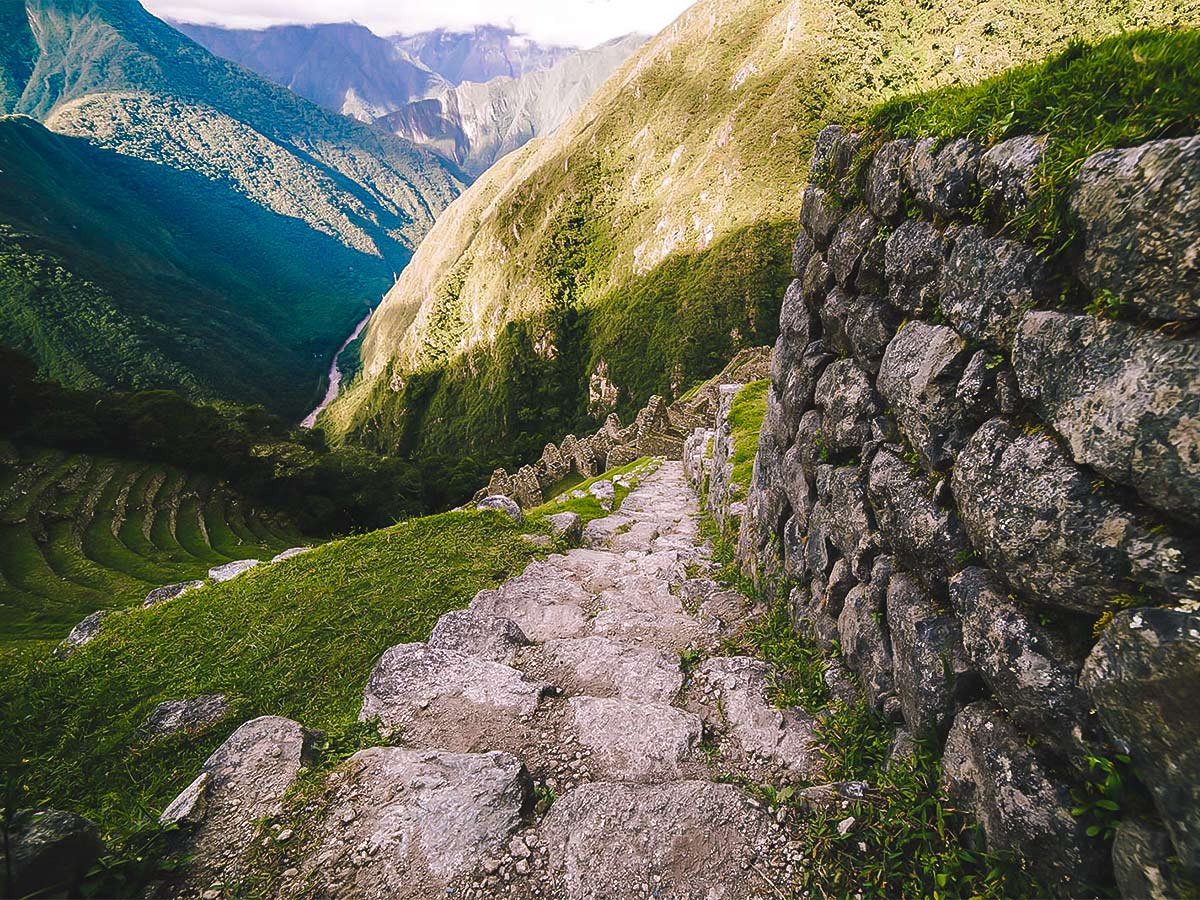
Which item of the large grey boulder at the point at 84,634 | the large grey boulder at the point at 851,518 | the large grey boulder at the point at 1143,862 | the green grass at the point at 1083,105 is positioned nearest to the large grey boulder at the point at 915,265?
the green grass at the point at 1083,105

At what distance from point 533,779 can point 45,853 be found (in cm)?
478

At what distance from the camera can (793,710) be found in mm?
Result: 7414

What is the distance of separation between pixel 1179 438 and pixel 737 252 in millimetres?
138141

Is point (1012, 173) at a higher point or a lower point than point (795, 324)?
higher

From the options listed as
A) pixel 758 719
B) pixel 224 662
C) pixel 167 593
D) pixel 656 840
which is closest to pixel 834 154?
pixel 758 719

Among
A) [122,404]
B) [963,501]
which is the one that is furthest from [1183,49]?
[122,404]

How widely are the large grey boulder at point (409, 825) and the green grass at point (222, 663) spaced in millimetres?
1914

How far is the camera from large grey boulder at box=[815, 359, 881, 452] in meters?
7.27

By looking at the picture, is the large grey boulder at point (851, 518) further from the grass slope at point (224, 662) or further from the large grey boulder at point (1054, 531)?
the grass slope at point (224, 662)

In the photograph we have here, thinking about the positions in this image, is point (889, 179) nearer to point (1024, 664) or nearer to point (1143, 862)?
point (1024, 664)

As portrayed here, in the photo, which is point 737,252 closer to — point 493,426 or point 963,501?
point 493,426

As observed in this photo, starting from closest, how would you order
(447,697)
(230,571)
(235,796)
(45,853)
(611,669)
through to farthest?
(45,853) → (235,796) → (447,697) → (611,669) → (230,571)

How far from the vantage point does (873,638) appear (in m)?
6.67

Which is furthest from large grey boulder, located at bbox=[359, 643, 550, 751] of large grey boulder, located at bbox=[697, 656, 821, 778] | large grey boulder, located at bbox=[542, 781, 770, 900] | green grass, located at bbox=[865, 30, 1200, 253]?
green grass, located at bbox=[865, 30, 1200, 253]
